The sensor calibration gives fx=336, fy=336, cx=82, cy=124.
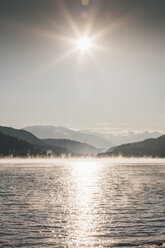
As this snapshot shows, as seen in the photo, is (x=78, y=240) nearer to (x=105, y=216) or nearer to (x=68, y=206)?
(x=105, y=216)

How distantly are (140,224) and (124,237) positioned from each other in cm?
612

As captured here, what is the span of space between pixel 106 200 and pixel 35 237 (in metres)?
27.8

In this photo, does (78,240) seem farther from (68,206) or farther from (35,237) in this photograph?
(68,206)

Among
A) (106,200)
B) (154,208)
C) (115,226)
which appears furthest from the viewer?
(106,200)

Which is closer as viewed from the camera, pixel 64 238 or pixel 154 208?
pixel 64 238

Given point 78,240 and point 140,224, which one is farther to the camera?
point 140,224

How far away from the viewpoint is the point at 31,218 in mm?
38031

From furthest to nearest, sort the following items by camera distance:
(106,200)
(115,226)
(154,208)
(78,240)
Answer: (106,200) < (154,208) < (115,226) < (78,240)

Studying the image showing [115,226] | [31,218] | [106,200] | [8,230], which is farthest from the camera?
[106,200]

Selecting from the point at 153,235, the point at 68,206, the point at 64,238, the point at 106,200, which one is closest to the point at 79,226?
the point at 64,238

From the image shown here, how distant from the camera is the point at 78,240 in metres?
28.1

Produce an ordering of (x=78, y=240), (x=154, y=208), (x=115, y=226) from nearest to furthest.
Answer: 1. (x=78, y=240)
2. (x=115, y=226)
3. (x=154, y=208)

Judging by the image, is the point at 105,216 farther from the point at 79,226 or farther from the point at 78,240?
the point at 78,240

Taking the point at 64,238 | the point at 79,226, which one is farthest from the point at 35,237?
the point at 79,226
